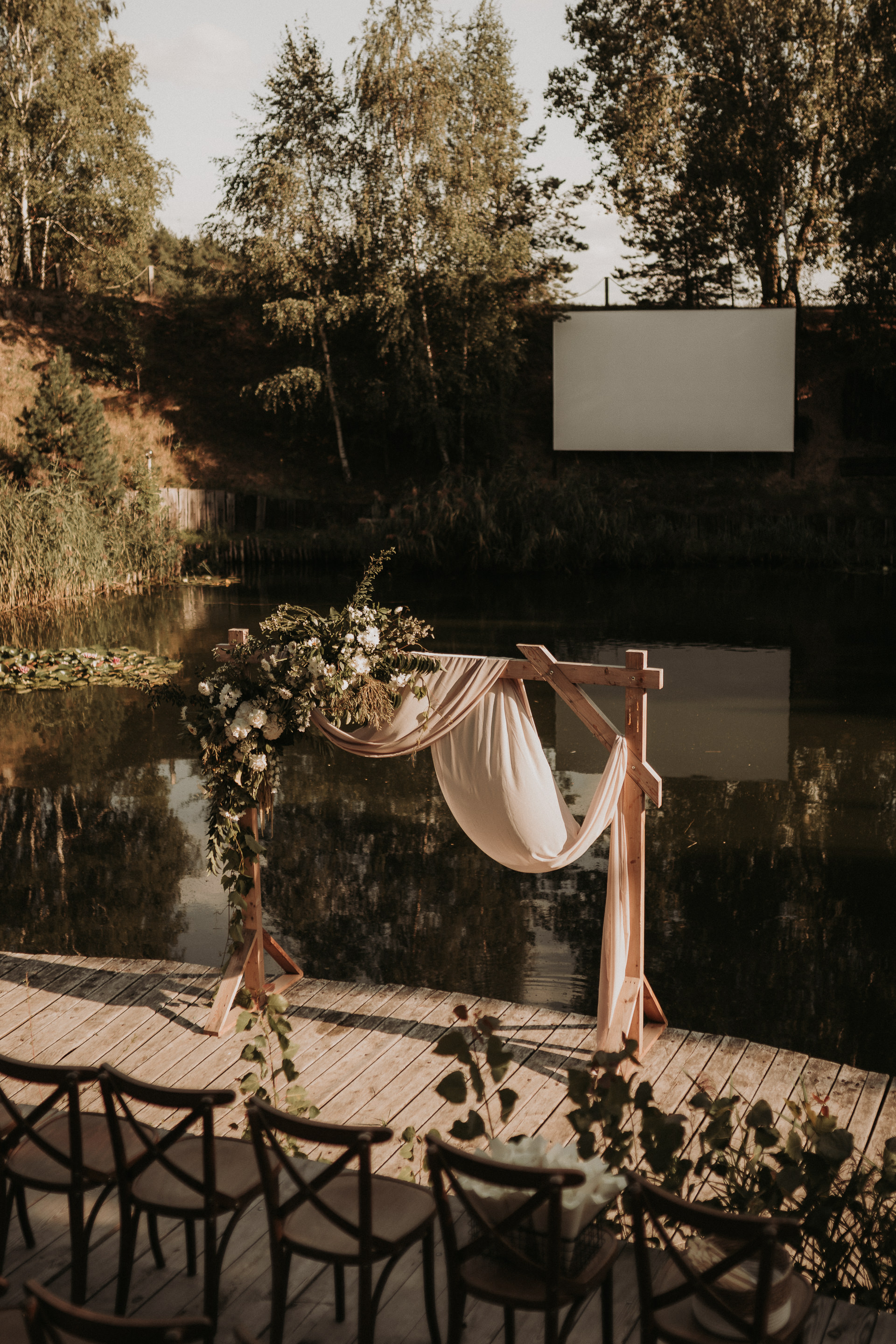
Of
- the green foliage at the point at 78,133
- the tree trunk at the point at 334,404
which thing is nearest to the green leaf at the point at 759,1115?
the tree trunk at the point at 334,404

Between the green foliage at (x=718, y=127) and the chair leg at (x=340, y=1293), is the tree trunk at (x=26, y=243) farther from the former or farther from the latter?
the chair leg at (x=340, y=1293)

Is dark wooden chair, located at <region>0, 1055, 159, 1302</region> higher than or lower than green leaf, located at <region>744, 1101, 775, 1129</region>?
lower

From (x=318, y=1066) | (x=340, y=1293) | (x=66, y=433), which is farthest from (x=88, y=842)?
(x=66, y=433)

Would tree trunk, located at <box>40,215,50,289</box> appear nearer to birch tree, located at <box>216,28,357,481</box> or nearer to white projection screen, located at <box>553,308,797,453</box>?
birch tree, located at <box>216,28,357,481</box>

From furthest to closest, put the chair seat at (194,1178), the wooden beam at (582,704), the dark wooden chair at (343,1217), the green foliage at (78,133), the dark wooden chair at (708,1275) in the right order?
1. the green foliage at (78,133)
2. the wooden beam at (582,704)
3. the chair seat at (194,1178)
4. the dark wooden chair at (343,1217)
5. the dark wooden chair at (708,1275)

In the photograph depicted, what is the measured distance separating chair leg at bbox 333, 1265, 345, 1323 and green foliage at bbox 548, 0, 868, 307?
2911cm

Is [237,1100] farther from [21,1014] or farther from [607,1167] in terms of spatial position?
[607,1167]

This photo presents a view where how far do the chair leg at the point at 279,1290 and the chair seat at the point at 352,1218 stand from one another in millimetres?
29

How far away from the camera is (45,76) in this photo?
26.0 meters

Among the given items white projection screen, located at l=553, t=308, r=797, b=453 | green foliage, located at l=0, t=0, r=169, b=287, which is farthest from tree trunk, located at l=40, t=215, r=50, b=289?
white projection screen, located at l=553, t=308, r=797, b=453

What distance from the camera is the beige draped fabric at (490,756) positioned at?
179 inches

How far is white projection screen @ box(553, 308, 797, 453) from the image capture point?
86.1 feet

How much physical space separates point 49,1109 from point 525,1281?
1013 mm

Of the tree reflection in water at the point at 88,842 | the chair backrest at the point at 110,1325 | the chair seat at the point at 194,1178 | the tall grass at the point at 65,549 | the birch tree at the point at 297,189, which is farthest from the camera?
the birch tree at the point at 297,189
